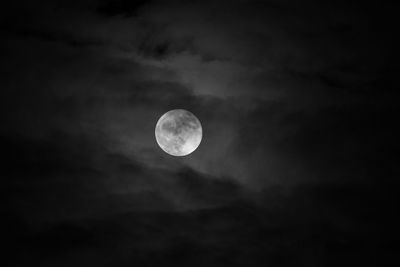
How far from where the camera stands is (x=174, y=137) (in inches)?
342

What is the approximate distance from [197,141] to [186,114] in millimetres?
1365

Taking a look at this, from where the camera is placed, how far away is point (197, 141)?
9234mm

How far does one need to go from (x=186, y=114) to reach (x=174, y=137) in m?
1.22

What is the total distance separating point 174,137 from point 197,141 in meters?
1.17

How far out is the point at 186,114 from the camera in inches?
356

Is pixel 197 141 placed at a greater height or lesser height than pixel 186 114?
lesser

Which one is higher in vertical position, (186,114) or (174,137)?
(186,114)
